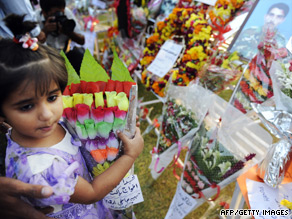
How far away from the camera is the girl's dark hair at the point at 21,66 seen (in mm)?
670

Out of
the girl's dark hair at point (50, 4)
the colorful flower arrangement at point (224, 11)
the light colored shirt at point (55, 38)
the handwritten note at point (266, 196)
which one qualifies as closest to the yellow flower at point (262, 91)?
the handwritten note at point (266, 196)

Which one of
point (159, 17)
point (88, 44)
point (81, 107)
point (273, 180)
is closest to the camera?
point (81, 107)

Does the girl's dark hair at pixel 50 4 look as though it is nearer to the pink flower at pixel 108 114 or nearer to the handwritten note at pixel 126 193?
the pink flower at pixel 108 114

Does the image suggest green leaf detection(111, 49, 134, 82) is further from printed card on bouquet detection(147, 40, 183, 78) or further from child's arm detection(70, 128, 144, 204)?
printed card on bouquet detection(147, 40, 183, 78)

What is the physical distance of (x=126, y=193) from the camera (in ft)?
3.34

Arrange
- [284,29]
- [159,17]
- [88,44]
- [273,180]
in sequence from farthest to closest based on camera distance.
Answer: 1. [88,44]
2. [159,17]
3. [284,29]
4. [273,180]

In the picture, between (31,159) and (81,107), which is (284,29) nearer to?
(81,107)

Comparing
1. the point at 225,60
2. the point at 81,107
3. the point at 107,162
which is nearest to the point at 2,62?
the point at 81,107

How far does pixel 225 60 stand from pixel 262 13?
1.70 ft

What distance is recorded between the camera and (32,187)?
0.69 metres

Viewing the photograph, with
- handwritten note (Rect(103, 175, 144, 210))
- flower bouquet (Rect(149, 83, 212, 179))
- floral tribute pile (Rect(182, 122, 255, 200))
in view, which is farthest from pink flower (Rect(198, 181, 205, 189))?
handwritten note (Rect(103, 175, 144, 210))

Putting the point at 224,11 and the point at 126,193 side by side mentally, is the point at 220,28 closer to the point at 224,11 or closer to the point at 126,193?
the point at 224,11

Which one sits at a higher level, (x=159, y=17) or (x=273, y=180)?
(x=159, y=17)

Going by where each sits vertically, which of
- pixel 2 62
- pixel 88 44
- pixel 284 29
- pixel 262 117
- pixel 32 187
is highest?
pixel 284 29
